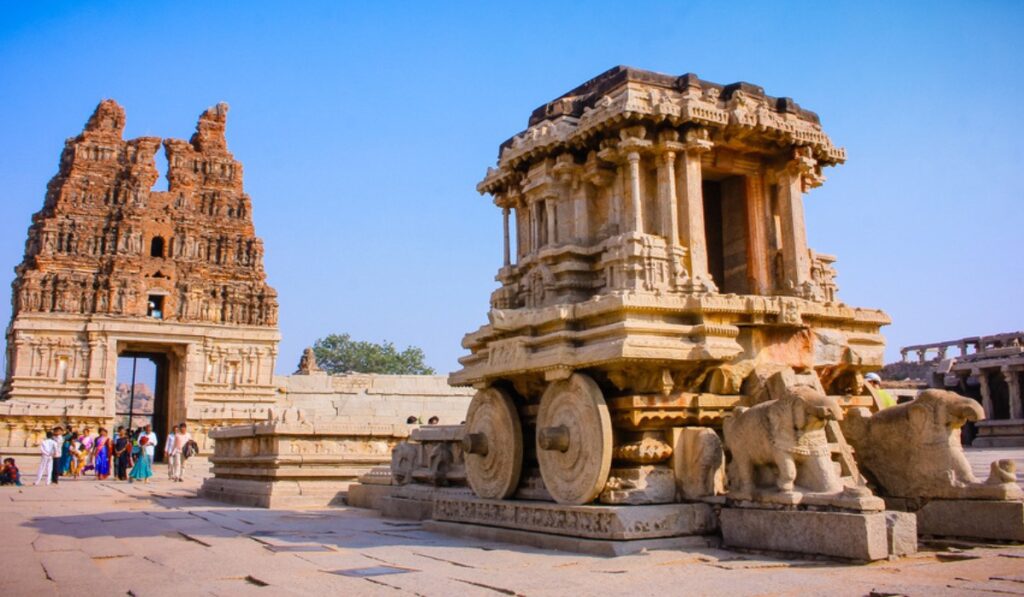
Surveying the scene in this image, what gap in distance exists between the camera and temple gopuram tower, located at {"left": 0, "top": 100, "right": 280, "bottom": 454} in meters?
32.0

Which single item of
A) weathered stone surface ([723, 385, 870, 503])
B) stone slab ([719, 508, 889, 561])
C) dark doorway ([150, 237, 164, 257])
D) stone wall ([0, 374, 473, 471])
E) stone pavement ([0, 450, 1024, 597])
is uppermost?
dark doorway ([150, 237, 164, 257])

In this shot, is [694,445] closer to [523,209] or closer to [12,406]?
[523,209]

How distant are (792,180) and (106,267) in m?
31.5

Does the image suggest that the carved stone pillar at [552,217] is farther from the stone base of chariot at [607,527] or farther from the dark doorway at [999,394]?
the dark doorway at [999,394]

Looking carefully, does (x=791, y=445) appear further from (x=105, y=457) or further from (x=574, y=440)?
(x=105, y=457)

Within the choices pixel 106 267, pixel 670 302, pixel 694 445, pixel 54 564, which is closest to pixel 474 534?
pixel 694 445

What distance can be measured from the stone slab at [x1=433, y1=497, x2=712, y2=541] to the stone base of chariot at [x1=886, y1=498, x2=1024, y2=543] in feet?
6.24

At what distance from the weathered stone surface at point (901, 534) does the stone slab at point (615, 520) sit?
1.55 meters

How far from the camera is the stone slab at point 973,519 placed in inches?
269

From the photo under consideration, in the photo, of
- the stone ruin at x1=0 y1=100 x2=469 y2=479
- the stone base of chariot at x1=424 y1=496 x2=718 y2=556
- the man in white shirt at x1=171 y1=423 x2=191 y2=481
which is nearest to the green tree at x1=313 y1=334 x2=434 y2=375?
the stone ruin at x1=0 y1=100 x2=469 y2=479

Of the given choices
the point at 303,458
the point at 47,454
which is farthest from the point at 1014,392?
the point at 47,454

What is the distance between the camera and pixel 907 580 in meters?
5.41

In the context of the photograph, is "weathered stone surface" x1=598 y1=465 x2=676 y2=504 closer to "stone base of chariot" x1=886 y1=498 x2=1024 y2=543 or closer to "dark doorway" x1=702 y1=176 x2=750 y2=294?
"stone base of chariot" x1=886 y1=498 x2=1024 y2=543

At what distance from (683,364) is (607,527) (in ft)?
5.57
